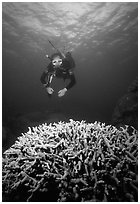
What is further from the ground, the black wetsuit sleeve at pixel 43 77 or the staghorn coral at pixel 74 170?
the black wetsuit sleeve at pixel 43 77

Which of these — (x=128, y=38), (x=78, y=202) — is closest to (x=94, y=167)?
(x=78, y=202)

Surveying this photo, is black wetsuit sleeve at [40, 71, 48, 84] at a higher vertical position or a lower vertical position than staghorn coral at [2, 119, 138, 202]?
higher

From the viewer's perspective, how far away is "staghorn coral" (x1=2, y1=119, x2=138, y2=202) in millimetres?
2385

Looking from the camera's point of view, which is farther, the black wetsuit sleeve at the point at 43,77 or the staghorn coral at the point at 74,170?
the black wetsuit sleeve at the point at 43,77

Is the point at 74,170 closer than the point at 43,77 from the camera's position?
Yes

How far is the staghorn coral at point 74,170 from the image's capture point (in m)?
2.38

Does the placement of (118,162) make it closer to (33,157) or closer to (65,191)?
(65,191)

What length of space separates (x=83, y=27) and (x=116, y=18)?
11.7 ft

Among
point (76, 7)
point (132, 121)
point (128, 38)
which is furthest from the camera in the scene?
point (128, 38)

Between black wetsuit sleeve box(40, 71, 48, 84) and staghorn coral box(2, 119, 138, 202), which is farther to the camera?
black wetsuit sleeve box(40, 71, 48, 84)

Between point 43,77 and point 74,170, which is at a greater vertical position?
point 43,77

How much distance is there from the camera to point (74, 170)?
8.37ft

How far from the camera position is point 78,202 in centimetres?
229

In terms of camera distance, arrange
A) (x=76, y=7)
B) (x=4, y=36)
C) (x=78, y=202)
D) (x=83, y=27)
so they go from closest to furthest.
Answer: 1. (x=78, y=202)
2. (x=76, y=7)
3. (x=83, y=27)
4. (x=4, y=36)
